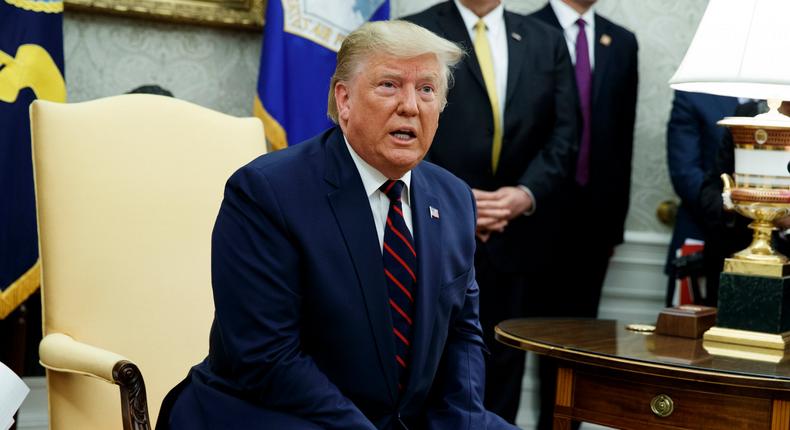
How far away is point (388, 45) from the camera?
79.6 inches

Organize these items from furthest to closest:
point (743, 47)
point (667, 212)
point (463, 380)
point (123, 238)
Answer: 1. point (667, 212)
2. point (743, 47)
3. point (123, 238)
4. point (463, 380)

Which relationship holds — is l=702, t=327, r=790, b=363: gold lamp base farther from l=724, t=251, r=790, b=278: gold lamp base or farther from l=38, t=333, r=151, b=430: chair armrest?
l=38, t=333, r=151, b=430: chair armrest

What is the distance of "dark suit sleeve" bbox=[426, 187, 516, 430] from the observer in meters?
2.11

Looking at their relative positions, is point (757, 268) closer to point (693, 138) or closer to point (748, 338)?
point (748, 338)

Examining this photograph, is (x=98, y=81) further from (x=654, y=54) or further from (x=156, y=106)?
(x=654, y=54)

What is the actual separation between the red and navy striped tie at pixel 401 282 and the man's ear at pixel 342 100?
23 cm

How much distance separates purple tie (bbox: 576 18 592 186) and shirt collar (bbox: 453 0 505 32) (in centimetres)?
52

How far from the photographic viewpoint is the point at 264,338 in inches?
76.0

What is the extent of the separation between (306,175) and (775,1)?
4.41ft

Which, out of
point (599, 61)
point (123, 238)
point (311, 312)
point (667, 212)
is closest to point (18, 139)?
point (123, 238)

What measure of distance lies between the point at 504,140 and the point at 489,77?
0.78 ft

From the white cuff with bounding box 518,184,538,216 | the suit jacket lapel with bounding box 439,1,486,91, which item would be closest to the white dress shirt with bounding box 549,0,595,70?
the suit jacket lapel with bounding box 439,1,486,91

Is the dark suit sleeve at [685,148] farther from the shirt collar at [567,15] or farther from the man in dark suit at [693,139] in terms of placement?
the shirt collar at [567,15]

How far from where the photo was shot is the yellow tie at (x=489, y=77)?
3.82 m
